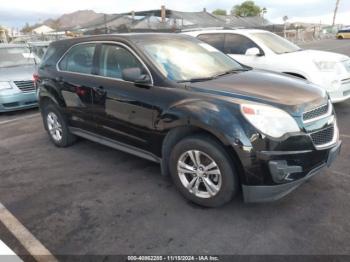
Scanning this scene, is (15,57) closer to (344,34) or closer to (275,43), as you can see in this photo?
(275,43)

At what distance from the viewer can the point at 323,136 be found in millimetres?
2971

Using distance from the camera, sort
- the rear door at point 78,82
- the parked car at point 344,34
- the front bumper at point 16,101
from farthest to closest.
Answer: the parked car at point 344,34 < the front bumper at point 16,101 < the rear door at point 78,82

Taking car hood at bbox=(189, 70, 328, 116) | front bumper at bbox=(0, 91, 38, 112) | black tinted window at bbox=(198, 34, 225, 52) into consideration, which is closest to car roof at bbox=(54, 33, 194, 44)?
car hood at bbox=(189, 70, 328, 116)

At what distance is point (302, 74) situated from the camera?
5.76 metres

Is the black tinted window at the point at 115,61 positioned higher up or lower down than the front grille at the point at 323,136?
higher up

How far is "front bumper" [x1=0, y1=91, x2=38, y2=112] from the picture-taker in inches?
282

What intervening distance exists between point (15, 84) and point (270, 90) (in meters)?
6.44

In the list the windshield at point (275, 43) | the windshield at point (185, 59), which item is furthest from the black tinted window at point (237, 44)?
the windshield at point (185, 59)

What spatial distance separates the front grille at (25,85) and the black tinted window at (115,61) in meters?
4.35

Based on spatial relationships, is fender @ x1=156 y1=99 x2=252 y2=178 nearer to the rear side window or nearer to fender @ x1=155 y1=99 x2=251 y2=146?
fender @ x1=155 y1=99 x2=251 y2=146

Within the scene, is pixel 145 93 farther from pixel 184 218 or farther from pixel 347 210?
pixel 347 210

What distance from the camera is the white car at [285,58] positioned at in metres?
5.67

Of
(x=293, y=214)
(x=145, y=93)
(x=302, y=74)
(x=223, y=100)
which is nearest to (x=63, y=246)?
(x=145, y=93)

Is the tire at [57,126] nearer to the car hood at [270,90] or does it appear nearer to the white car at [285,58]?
the car hood at [270,90]
